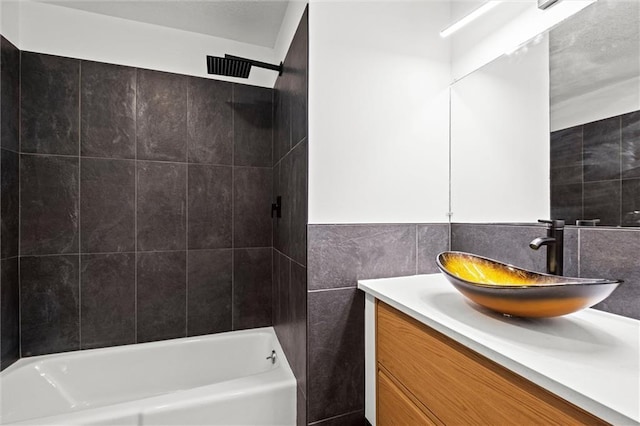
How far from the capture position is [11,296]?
62.1 inches

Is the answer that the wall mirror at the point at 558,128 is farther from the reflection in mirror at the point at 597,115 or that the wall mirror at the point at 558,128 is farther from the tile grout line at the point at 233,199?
the tile grout line at the point at 233,199

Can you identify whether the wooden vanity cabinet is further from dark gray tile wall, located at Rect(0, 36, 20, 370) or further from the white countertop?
dark gray tile wall, located at Rect(0, 36, 20, 370)

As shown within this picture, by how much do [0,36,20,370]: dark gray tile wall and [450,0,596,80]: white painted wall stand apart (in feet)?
7.58

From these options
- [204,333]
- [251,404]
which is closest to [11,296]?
[204,333]

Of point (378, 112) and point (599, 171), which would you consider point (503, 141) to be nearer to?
point (599, 171)

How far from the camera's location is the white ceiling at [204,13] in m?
1.67

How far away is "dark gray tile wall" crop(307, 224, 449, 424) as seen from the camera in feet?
3.93

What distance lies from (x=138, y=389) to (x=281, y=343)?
3.04 ft

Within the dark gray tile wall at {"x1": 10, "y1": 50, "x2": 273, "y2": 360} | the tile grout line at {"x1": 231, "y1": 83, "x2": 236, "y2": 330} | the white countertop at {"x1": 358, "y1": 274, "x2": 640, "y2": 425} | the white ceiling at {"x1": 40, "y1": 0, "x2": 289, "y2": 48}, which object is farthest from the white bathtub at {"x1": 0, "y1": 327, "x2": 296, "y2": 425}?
the white ceiling at {"x1": 40, "y1": 0, "x2": 289, "y2": 48}

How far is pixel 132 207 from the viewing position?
1.82 meters

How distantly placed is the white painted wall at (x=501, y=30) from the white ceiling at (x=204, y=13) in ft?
3.32

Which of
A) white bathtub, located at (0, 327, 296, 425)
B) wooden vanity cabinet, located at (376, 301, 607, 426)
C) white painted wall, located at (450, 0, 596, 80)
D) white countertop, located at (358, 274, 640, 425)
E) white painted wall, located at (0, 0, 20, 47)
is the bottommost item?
white bathtub, located at (0, 327, 296, 425)

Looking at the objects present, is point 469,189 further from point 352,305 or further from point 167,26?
point 167,26

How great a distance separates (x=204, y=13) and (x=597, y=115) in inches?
78.4
